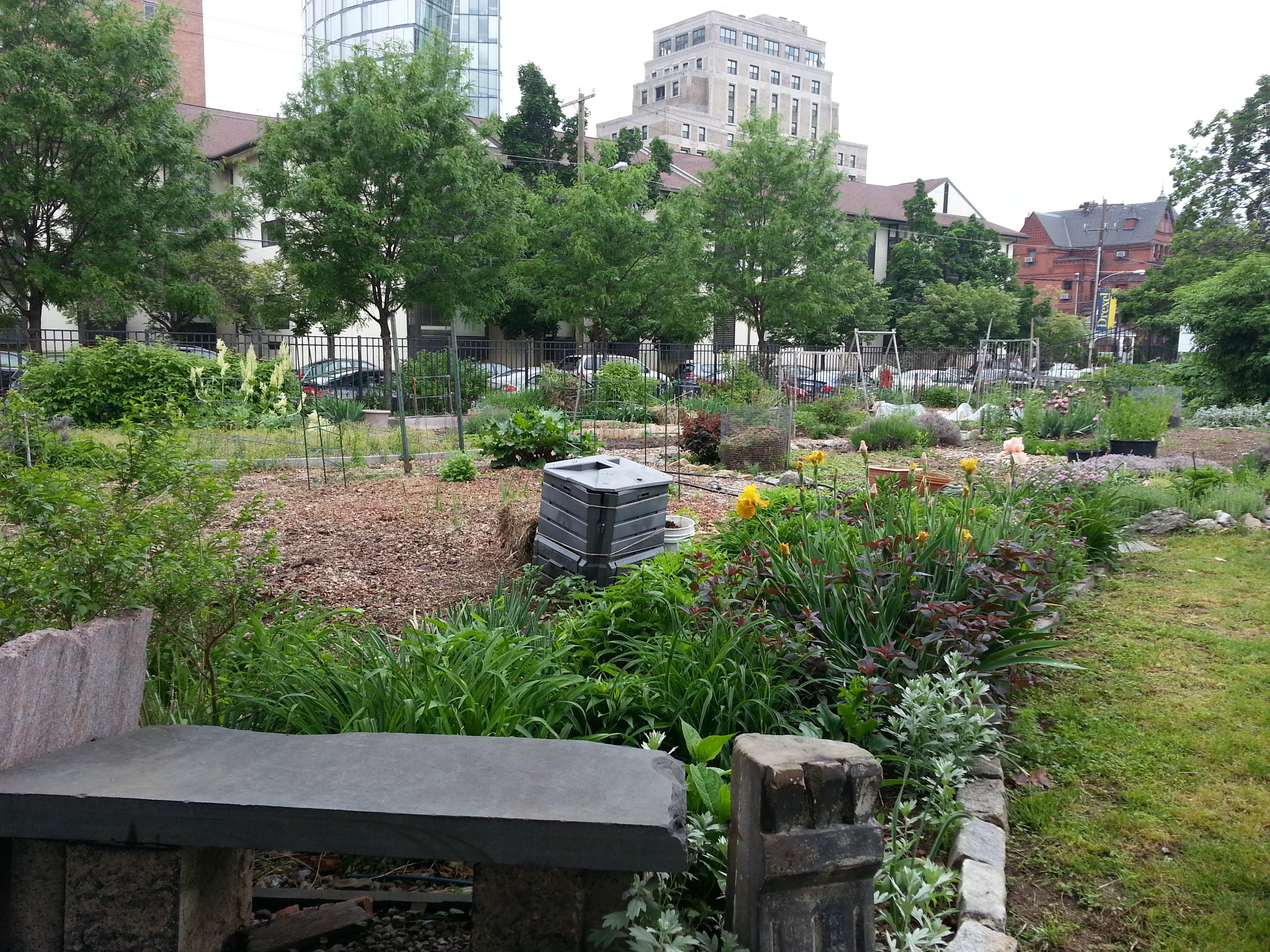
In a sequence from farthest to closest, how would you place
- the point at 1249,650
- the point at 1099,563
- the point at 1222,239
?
the point at 1222,239 → the point at 1099,563 → the point at 1249,650

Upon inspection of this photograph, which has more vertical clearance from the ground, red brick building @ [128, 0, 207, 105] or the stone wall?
red brick building @ [128, 0, 207, 105]

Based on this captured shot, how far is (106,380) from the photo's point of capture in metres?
14.5

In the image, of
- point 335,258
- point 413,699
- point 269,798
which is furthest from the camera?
point 335,258

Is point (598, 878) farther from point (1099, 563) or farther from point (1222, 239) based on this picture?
point (1222, 239)

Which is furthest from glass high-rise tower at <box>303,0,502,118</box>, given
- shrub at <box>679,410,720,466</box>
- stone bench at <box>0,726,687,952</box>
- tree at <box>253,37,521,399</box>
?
stone bench at <box>0,726,687,952</box>

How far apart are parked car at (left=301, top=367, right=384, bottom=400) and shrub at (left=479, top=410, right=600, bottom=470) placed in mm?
6531

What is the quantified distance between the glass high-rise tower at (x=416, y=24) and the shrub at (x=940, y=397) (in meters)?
47.4

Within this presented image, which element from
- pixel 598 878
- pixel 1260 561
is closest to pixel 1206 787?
pixel 598 878

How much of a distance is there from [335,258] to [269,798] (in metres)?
21.4

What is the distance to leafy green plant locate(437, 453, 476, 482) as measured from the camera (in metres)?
9.26

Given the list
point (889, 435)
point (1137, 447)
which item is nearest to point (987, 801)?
point (1137, 447)

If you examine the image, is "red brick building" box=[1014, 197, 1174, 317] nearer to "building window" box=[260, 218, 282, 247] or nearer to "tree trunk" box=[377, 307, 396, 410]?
"tree trunk" box=[377, 307, 396, 410]

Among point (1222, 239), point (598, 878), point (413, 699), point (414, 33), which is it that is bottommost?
point (598, 878)

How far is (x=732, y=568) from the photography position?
3.97m
